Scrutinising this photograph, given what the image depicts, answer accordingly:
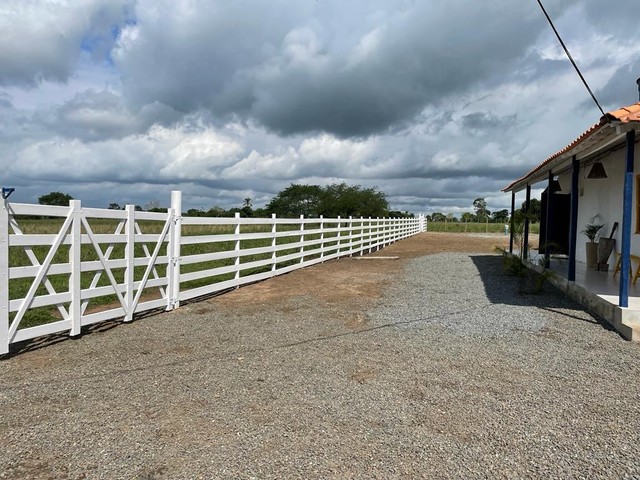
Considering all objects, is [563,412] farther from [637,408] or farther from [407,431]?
[407,431]

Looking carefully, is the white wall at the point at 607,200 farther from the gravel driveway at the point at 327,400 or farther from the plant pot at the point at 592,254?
the gravel driveway at the point at 327,400

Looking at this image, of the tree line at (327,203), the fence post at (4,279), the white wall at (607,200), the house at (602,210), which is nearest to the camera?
the fence post at (4,279)

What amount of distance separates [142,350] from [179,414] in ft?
5.82

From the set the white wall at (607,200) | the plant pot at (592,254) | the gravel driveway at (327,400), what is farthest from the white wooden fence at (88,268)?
the white wall at (607,200)

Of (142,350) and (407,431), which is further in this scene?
(142,350)

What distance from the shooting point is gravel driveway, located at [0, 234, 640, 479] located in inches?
105

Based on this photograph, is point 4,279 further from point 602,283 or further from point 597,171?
point 597,171

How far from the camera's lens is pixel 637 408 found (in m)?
3.42

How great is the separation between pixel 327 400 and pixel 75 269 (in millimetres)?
3291

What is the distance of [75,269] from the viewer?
5227mm

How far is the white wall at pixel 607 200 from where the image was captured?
28.9ft

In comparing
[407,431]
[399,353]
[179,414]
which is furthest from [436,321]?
[179,414]

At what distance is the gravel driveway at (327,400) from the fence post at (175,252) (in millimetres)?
724

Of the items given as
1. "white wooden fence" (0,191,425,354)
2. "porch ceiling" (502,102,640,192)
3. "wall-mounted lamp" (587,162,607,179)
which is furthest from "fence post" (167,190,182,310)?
"wall-mounted lamp" (587,162,607,179)
